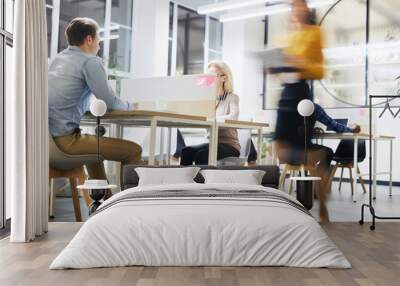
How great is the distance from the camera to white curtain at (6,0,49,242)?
3.73m

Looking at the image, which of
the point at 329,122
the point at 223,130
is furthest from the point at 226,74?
the point at 329,122

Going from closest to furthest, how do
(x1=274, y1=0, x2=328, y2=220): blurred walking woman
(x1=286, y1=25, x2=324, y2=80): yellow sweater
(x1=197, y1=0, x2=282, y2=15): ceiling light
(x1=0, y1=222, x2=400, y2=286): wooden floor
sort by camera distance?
(x1=0, y1=222, x2=400, y2=286): wooden floor, (x1=274, y1=0, x2=328, y2=220): blurred walking woman, (x1=286, y1=25, x2=324, y2=80): yellow sweater, (x1=197, y1=0, x2=282, y2=15): ceiling light

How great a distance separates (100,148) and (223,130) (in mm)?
1338

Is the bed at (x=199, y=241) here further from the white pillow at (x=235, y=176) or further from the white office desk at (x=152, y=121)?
the white office desk at (x=152, y=121)

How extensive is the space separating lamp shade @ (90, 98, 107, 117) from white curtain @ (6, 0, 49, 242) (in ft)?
1.57

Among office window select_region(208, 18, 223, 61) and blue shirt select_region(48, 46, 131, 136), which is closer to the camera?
blue shirt select_region(48, 46, 131, 136)

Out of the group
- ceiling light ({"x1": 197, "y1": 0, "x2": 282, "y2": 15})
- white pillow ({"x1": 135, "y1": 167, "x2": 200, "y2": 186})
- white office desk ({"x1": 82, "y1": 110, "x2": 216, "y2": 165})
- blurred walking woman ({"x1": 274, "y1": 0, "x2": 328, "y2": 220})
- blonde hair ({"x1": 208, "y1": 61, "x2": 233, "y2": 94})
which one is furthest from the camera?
ceiling light ({"x1": 197, "y1": 0, "x2": 282, "y2": 15})

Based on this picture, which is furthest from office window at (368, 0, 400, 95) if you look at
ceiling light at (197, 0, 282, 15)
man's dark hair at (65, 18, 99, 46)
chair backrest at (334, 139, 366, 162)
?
man's dark hair at (65, 18, 99, 46)

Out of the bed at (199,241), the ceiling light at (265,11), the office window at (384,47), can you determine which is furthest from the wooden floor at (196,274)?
the ceiling light at (265,11)

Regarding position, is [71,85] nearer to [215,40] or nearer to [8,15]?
[8,15]

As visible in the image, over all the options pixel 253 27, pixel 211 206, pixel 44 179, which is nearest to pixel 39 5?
pixel 44 179

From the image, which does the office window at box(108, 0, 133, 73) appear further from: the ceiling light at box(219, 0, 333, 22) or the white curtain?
the white curtain

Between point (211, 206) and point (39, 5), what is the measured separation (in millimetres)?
2068

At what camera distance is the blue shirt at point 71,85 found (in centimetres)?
442
